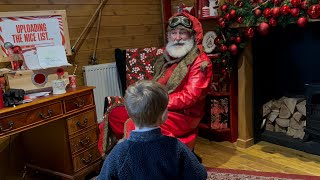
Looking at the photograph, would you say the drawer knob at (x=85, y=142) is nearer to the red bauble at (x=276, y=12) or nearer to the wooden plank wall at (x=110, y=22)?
the wooden plank wall at (x=110, y=22)

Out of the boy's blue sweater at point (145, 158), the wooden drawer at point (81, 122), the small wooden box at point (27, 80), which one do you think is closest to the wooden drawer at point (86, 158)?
the wooden drawer at point (81, 122)

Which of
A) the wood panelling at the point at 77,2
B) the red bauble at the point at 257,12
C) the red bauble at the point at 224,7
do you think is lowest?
the red bauble at the point at 257,12

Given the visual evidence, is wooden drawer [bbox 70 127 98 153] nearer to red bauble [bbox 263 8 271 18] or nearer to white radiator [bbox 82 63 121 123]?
white radiator [bbox 82 63 121 123]

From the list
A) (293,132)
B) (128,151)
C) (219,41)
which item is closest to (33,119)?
(128,151)

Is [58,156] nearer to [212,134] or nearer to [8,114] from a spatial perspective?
[8,114]

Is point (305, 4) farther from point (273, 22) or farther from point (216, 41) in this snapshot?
point (216, 41)

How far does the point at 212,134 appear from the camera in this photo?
3174 millimetres

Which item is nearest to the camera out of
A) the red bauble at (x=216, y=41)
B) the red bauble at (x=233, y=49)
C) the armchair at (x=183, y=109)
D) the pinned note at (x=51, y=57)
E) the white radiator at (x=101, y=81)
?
the armchair at (x=183, y=109)

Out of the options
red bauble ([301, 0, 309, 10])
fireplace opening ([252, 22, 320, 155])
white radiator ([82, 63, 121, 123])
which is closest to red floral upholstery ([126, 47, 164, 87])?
white radiator ([82, 63, 121, 123])

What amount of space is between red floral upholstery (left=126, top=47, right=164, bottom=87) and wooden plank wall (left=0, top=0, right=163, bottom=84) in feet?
1.07

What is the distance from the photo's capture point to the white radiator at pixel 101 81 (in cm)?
297

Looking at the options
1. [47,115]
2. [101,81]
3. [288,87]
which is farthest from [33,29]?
[288,87]

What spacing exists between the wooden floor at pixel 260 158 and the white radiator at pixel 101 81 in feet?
3.36

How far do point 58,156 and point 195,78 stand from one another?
3.88 ft
